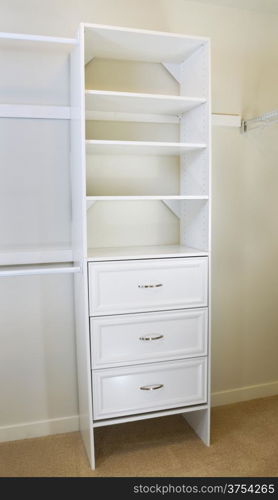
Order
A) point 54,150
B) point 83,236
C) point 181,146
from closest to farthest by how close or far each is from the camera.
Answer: point 83,236 → point 181,146 → point 54,150

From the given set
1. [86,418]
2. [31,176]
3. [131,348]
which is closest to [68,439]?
[86,418]

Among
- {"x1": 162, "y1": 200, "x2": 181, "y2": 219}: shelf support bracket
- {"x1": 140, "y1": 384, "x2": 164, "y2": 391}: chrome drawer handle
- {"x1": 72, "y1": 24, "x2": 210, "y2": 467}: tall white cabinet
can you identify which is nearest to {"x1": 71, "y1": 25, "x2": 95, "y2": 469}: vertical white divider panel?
{"x1": 72, "y1": 24, "x2": 210, "y2": 467}: tall white cabinet

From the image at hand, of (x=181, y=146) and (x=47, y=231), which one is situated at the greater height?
(x=181, y=146)

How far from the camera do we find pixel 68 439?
91.7 inches

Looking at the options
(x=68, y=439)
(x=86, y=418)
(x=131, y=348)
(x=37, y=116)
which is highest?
(x=37, y=116)

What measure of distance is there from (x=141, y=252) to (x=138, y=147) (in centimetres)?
55

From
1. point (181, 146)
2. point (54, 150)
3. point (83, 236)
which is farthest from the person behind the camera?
point (54, 150)

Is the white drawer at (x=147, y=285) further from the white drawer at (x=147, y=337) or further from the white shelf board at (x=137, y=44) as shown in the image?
the white shelf board at (x=137, y=44)

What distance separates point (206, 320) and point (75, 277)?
2.45ft

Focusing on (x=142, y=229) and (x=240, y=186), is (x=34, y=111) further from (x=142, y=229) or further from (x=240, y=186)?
(x=240, y=186)

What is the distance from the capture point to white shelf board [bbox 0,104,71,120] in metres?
2.13

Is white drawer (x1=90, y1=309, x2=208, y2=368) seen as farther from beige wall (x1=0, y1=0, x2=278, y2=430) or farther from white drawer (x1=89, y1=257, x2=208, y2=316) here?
beige wall (x1=0, y1=0, x2=278, y2=430)

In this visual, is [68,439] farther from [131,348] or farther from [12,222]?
[12,222]

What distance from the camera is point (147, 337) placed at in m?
2.10
